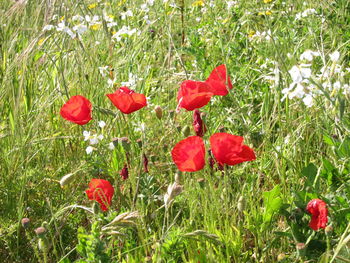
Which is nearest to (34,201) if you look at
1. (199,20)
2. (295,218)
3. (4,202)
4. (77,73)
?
(4,202)

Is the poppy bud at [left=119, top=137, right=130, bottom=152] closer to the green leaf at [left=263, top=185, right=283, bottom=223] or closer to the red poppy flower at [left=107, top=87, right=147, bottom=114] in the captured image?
the red poppy flower at [left=107, top=87, right=147, bottom=114]

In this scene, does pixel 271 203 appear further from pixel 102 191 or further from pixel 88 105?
pixel 88 105

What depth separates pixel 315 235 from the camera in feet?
4.66

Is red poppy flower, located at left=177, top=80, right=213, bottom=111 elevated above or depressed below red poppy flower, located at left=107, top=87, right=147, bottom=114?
above

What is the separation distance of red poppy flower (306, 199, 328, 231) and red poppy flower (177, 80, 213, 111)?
408 millimetres

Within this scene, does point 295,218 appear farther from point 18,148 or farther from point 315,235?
point 18,148

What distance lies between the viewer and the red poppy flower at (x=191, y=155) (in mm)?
1353

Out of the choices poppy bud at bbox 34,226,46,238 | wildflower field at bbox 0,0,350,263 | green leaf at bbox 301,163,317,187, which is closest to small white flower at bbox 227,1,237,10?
wildflower field at bbox 0,0,350,263

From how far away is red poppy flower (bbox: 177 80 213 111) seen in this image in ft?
4.85

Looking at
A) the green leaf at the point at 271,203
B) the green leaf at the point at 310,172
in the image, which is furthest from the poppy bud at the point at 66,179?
the green leaf at the point at 310,172

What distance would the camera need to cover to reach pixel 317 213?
1.27m

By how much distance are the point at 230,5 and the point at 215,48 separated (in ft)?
1.24

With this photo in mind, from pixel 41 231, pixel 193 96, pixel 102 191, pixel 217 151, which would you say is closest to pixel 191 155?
pixel 217 151

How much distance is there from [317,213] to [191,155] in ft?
1.09
